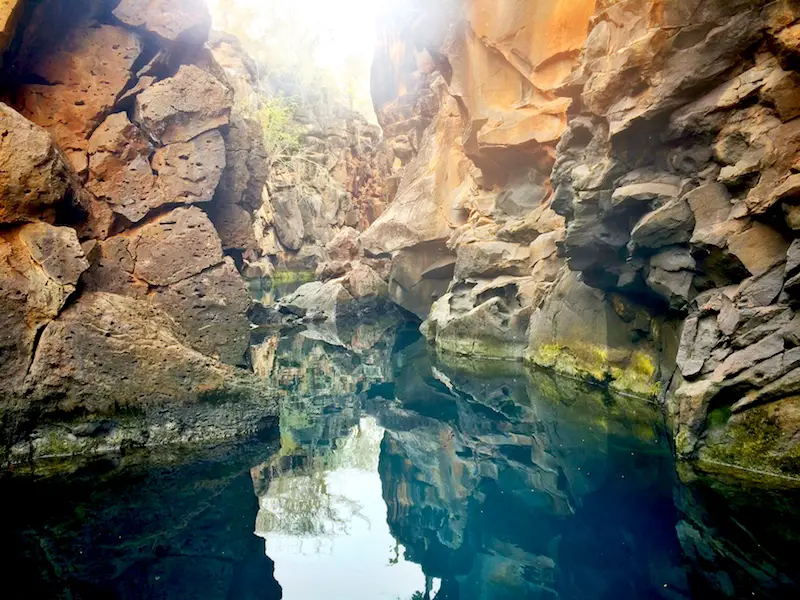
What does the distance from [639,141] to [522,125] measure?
8.04 m

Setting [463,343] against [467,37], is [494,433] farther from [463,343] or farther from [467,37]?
[467,37]

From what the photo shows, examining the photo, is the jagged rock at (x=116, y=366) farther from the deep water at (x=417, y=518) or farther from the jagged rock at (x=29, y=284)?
the deep water at (x=417, y=518)

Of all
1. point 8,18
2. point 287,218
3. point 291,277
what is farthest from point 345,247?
point 8,18

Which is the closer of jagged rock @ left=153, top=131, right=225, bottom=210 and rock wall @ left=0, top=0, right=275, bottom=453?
rock wall @ left=0, top=0, right=275, bottom=453

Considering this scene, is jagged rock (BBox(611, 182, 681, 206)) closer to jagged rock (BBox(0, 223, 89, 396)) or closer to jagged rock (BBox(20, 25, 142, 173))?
jagged rock (BBox(0, 223, 89, 396))

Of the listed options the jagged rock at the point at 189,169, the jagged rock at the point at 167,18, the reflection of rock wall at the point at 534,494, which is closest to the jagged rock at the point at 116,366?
the jagged rock at the point at 189,169

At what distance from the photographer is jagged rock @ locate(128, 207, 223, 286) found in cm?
908

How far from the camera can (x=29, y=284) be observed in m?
7.25

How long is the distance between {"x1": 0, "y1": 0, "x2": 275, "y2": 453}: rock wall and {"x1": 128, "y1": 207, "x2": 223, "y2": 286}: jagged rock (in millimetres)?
19

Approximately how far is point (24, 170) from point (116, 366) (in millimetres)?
2796

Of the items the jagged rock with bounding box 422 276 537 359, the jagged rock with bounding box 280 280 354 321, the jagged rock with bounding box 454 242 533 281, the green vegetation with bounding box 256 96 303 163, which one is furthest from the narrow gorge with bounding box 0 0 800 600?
the green vegetation with bounding box 256 96 303 163

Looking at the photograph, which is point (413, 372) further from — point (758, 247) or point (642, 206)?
point (758, 247)

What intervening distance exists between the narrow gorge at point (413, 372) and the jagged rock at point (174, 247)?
0.13ft

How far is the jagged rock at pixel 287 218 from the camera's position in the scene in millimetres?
44625
